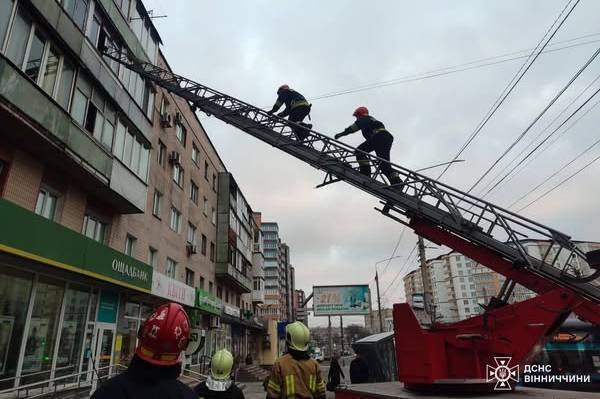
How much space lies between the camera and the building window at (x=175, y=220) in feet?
67.1

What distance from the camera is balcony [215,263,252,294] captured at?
27688 mm

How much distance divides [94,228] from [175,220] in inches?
A: 314

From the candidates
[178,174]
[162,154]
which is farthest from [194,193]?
[162,154]

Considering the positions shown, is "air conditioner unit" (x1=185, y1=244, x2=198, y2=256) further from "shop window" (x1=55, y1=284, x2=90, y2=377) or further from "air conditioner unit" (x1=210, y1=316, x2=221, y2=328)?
"shop window" (x1=55, y1=284, x2=90, y2=377)

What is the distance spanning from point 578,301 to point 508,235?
144 cm

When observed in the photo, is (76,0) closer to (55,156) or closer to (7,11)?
(7,11)

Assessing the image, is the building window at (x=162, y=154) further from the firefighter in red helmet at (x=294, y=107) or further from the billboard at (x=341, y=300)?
the billboard at (x=341, y=300)

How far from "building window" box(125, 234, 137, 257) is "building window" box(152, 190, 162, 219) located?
239cm

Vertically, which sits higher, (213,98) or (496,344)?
(213,98)

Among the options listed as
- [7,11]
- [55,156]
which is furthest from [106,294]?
[7,11]

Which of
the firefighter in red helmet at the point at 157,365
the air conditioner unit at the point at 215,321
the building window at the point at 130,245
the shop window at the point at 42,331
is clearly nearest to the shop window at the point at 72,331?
the shop window at the point at 42,331

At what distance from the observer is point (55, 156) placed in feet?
32.9

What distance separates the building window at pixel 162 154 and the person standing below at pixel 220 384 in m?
16.9

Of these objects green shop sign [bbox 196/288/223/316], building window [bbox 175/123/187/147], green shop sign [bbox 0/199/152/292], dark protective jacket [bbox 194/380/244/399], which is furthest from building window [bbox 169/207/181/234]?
dark protective jacket [bbox 194/380/244/399]
